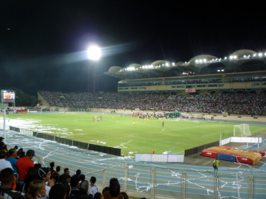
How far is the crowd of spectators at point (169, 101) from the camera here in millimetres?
57219

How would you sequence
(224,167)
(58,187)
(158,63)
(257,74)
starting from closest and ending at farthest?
(58,187) < (224,167) < (257,74) < (158,63)

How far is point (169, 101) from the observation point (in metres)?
74.6

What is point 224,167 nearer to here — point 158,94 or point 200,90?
point 200,90

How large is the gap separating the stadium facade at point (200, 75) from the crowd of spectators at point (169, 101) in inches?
139

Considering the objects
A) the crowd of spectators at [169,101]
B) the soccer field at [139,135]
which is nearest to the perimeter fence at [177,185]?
the soccer field at [139,135]

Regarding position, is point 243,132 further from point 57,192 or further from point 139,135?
point 57,192

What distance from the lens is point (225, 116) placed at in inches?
2152

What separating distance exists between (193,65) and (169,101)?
15.6 m

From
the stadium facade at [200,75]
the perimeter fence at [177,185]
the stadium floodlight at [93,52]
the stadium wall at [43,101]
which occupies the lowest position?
the perimeter fence at [177,185]

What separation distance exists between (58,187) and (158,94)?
267ft

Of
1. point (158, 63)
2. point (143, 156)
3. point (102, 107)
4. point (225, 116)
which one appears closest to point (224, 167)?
point (143, 156)

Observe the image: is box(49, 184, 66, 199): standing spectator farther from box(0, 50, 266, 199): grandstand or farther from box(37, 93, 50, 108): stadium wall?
box(37, 93, 50, 108): stadium wall

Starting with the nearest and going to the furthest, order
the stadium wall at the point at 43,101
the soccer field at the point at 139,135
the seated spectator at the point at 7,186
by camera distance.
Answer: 1. the seated spectator at the point at 7,186
2. the soccer field at the point at 139,135
3. the stadium wall at the point at 43,101

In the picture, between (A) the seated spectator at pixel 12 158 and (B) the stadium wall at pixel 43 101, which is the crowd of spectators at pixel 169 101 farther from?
(A) the seated spectator at pixel 12 158
